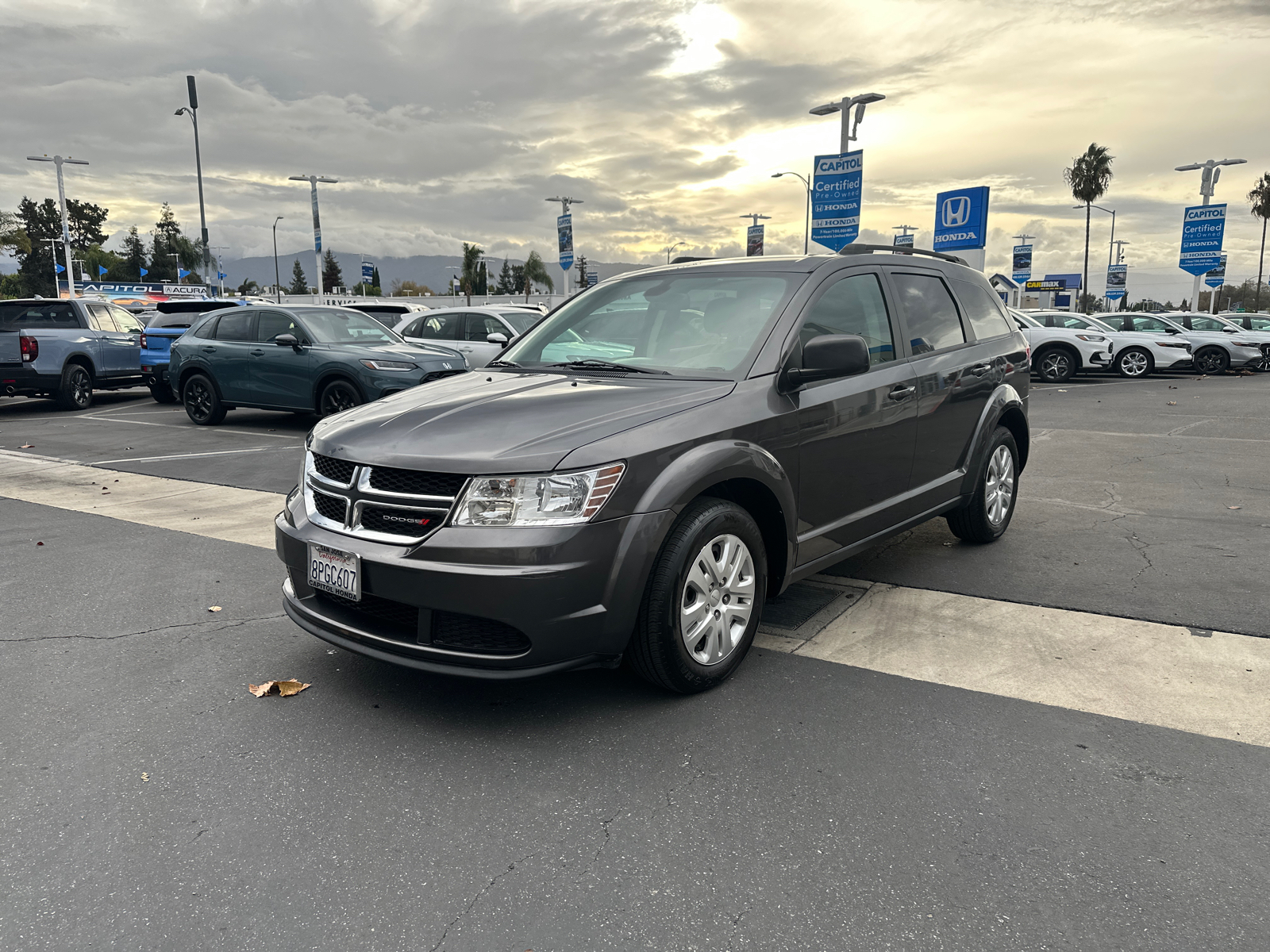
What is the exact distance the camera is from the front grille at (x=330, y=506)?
3393 millimetres

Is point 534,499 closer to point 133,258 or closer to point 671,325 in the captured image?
point 671,325

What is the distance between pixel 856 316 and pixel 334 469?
254 cm

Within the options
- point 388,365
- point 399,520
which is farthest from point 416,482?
point 388,365

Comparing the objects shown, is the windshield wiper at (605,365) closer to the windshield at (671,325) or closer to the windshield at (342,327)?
the windshield at (671,325)

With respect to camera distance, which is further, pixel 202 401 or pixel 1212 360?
pixel 1212 360

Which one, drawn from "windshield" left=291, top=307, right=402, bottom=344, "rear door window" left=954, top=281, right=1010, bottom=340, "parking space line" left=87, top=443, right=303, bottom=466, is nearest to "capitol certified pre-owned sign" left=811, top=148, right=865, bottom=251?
"windshield" left=291, top=307, right=402, bottom=344

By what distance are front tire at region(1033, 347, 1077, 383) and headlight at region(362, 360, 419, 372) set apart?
15906mm

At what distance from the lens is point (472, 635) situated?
313 cm

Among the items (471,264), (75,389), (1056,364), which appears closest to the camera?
(75,389)

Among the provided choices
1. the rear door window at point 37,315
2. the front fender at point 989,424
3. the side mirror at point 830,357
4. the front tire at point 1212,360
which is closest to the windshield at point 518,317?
the rear door window at point 37,315

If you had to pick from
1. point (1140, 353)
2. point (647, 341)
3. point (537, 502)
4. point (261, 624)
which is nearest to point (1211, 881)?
point (537, 502)

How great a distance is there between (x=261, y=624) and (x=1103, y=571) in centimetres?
459

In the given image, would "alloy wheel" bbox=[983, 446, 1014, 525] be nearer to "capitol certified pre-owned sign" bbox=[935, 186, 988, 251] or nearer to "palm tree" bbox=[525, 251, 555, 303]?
"capitol certified pre-owned sign" bbox=[935, 186, 988, 251]

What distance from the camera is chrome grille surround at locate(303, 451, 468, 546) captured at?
3117mm
